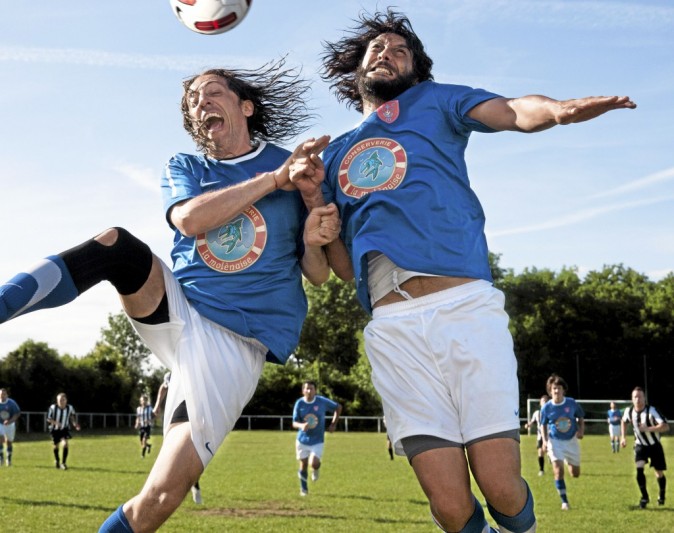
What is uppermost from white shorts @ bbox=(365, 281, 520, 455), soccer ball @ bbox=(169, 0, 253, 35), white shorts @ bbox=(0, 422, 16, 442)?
soccer ball @ bbox=(169, 0, 253, 35)

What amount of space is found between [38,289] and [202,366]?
3.09 feet

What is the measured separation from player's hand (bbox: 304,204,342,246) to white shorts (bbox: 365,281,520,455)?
0.50 meters

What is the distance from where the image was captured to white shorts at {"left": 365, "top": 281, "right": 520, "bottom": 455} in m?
4.12

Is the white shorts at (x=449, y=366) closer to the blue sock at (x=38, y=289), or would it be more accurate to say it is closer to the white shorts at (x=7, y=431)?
the blue sock at (x=38, y=289)

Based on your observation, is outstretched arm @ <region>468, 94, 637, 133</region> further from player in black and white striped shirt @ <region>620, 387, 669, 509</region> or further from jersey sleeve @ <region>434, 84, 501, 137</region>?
player in black and white striped shirt @ <region>620, 387, 669, 509</region>

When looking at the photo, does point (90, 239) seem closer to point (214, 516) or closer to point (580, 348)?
point (214, 516)

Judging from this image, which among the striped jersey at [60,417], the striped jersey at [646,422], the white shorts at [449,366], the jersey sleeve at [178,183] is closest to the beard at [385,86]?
the jersey sleeve at [178,183]

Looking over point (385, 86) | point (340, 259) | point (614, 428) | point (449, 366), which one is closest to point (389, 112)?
point (385, 86)

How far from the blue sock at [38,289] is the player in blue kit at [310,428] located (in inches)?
533

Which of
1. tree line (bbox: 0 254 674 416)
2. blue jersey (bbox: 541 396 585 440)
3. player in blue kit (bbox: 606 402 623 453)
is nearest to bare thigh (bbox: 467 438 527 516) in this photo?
blue jersey (bbox: 541 396 585 440)

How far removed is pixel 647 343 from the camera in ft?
214

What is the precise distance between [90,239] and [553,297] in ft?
222

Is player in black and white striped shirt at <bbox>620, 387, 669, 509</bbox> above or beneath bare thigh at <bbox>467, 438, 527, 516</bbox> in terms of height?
beneath

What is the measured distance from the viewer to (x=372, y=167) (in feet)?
14.8
